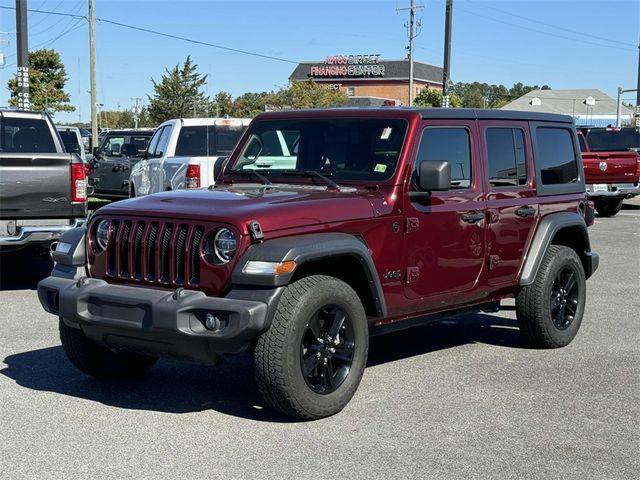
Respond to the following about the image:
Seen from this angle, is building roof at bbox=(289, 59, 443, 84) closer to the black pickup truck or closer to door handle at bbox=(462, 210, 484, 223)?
the black pickup truck

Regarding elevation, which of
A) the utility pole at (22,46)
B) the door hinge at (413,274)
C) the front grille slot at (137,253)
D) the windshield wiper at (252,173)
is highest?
the utility pole at (22,46)

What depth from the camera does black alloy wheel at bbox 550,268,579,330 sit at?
24.7 feet

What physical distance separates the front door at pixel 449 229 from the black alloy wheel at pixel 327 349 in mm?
724

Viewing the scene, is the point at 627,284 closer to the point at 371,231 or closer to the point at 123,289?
the point at 371,231

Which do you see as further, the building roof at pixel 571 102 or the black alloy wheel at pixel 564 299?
the building roof at pixel 571 102

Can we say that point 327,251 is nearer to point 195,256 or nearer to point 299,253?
point 299,253

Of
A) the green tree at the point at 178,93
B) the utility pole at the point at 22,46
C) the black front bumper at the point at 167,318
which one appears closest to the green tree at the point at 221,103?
the green tree at the point at 178,93

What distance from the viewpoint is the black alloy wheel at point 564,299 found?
7527mm

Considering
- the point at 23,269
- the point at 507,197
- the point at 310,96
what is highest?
the point at 310,96

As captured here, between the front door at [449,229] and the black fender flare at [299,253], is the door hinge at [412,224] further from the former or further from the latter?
the black fender flare at [299,253]

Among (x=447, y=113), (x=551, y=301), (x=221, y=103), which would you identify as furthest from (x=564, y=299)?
(x=221, y=103)

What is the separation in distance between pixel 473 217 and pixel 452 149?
518 millimetres

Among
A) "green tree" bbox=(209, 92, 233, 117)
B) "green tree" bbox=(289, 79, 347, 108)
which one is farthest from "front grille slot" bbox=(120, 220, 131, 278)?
"green tree" bbox=(209, 92, 233, 117)

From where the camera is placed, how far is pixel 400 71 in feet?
345
